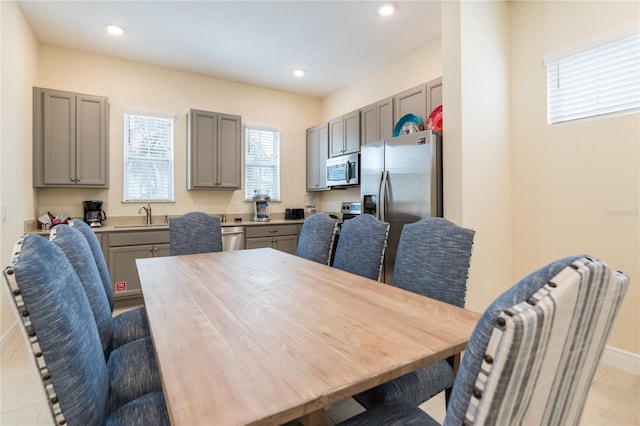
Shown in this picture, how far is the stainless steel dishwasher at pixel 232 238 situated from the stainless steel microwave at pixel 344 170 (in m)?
1.47

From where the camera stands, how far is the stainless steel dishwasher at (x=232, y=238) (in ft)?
14.0

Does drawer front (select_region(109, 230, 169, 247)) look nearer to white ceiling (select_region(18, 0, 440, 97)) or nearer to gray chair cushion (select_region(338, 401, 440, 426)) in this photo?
white ceiling (select_region(18, 0, 440, 97))

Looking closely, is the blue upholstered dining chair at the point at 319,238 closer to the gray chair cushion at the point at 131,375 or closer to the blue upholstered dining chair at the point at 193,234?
the blue upholstered dining chair at the point at 193,234

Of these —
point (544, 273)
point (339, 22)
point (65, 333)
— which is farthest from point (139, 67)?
point (544, 273)

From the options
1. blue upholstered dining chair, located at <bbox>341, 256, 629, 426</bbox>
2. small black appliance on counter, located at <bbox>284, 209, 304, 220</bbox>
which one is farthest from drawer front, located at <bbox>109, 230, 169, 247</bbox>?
blue upholstered dining chair, located at <bbox>341, 256, 629, 426</bbox>

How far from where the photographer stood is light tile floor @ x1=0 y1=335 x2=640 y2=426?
182 centimetres

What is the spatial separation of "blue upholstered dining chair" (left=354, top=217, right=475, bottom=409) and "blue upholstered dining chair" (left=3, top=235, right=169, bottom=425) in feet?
3.14

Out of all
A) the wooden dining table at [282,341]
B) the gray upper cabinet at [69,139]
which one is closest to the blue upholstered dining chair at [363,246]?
the wooden dining table at [282,341]

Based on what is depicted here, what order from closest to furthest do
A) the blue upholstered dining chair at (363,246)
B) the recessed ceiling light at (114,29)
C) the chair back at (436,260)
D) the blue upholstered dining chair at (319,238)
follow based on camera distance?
the chair back at (436,260) → the blue upholstered dining chair at (363,246) → the blue upholstered dining chair at (319,238) → the recessed ceiling light at (114,29)

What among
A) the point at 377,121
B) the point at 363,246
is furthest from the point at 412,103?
the point at 363,246

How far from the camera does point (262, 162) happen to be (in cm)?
517

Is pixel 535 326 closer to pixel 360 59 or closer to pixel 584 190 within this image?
pixel 584 190

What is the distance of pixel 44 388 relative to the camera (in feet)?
2.25

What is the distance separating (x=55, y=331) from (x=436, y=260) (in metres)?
1.49
